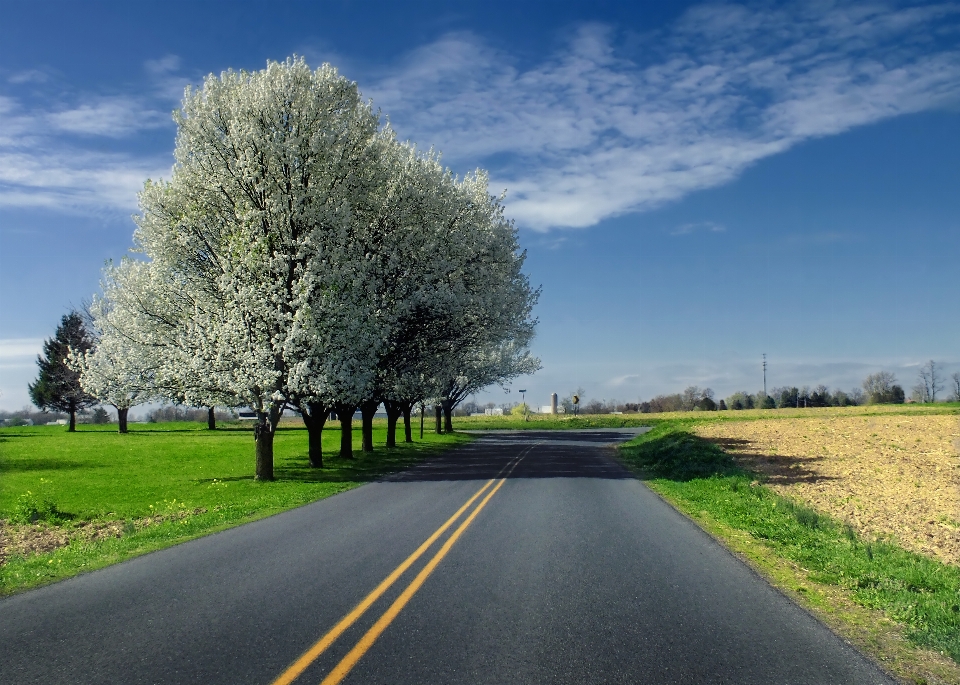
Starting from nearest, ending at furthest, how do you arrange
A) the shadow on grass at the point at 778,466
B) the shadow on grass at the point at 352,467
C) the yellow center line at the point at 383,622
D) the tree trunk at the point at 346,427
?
the yellow center line at the point at 383,622 → the shadow on grass at the point at 778,466 → the shadow on grass at the point at 352,467 → the tree trunk at the point at 346,427

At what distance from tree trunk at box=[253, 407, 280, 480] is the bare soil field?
15.5 m

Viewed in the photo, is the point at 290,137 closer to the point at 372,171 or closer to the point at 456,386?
the point at 372,171

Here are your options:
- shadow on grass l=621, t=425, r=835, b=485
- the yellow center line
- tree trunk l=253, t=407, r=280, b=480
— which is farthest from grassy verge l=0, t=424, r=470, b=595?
shadow on grass l=621, t=425, r=835, b=485

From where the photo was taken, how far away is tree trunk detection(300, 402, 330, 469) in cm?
Result: 2847

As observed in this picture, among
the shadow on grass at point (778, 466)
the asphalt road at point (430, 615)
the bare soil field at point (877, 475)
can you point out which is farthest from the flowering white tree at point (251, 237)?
the bare soil field at point (877, 475)

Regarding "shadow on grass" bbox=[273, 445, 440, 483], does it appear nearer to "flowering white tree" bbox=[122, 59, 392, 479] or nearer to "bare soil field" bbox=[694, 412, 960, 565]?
"flowering white tree" bbox=[122, 59, 392, 479]

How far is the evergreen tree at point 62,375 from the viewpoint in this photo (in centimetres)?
6444

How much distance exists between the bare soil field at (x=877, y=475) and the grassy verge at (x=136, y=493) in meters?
12.0

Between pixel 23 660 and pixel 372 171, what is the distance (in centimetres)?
2216

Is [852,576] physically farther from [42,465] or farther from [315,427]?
[42,465]

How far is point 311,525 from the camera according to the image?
13.2 meters

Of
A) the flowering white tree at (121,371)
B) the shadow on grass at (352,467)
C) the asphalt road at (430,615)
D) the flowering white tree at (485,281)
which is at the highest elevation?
the flowering white tree at (485,281)

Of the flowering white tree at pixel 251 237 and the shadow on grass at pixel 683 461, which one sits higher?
the flowering white tree at pixel 251 237

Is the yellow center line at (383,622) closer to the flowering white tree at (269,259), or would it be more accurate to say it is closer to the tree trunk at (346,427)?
the flowering white tree at (269,259)
